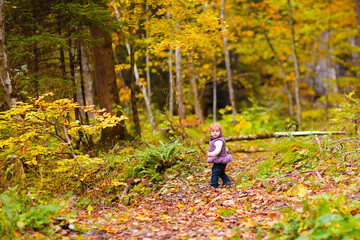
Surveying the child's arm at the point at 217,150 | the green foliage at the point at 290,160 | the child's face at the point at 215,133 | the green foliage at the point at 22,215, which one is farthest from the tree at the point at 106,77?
the green foliage at the point at 22,215

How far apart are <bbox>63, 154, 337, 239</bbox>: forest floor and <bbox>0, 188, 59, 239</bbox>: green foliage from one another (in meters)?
0.30

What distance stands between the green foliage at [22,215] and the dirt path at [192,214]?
49cm

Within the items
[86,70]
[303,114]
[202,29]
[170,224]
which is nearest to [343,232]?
[170,224]

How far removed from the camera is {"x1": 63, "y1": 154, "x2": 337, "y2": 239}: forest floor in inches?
135

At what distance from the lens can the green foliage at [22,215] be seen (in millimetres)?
2882

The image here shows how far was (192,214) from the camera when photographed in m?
4.25

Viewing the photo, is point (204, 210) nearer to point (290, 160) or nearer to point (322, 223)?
point (322, 223)

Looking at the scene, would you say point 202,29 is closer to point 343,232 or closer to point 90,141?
point 90,141

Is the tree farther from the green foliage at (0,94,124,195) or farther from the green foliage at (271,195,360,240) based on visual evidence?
the green foliage at (271,195,360,240)

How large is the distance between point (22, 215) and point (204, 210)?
96.5 inches

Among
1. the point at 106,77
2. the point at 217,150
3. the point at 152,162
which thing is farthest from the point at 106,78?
the point at 217,150

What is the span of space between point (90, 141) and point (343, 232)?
21.2 ft

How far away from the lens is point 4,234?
2.88m

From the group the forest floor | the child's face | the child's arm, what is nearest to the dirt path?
the forest floor
